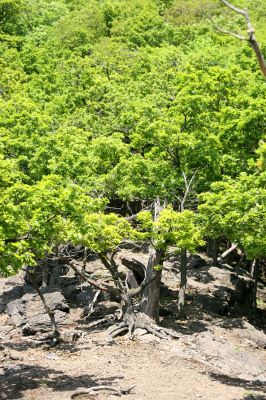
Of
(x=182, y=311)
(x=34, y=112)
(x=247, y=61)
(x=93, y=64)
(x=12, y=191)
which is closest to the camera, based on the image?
(x=12, y=191)

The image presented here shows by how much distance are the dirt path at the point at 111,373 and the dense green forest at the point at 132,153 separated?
12.6 ft

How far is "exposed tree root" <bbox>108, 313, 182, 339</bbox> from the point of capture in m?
21.4

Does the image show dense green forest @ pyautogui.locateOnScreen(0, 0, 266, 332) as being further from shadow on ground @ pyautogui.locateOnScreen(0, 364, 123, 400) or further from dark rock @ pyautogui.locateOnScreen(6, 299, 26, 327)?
shadow on ground @ pyautogui.locateOnScreen(0, 364, 123, 400)

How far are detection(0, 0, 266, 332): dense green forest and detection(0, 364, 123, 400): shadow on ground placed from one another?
4.34 meters

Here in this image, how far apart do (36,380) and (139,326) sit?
6802 mm

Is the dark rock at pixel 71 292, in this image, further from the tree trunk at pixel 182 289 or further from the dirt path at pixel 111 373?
the tree trunk at pixel 182 289

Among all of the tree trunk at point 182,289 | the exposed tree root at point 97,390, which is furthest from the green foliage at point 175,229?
the exposed tree root at point 97,390

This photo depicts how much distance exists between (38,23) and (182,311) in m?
53.8

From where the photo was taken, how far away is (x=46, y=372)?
1727 centimetres

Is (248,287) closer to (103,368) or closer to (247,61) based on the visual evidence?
(103,368)

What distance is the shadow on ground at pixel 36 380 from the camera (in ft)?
49.0

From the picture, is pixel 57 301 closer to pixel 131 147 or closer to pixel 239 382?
pixel 239 382

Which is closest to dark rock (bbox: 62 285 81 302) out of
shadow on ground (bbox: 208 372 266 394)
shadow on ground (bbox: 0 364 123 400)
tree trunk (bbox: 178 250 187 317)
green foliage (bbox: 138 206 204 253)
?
tree trunk (bbox: 178 250 187 317)

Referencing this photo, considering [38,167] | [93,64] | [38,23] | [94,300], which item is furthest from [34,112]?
[38,23]
